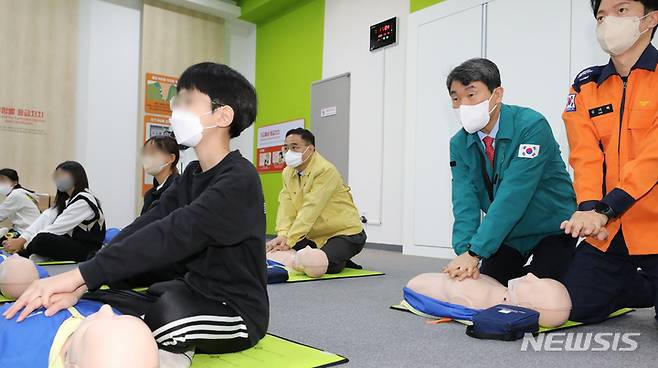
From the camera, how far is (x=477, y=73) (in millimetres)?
2004

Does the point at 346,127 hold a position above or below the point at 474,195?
above

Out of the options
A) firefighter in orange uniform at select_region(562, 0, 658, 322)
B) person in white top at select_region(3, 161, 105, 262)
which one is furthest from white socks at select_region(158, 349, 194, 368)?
person in white top at select_region(3, 161, 105, 262)

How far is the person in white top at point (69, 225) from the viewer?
3.30 m

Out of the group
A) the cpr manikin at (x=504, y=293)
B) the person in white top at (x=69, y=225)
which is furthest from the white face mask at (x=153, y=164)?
the cpr manikin at (x=504, y=293)

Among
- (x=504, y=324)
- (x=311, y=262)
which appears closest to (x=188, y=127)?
(x=504, y=324)

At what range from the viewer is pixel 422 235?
4.52m

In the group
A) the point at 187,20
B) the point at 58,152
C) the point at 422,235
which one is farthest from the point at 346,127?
the point at 58,152

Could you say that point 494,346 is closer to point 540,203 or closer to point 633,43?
point 540,203

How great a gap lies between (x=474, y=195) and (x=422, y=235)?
7.91 feet

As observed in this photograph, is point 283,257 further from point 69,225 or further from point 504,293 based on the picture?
point 504,293

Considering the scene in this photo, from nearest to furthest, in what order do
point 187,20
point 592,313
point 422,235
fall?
point 592,313 → point 422,235 → point 187,20

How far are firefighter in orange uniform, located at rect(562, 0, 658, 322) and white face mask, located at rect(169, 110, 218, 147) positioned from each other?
1078 millimetres

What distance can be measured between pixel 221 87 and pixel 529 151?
1159mm

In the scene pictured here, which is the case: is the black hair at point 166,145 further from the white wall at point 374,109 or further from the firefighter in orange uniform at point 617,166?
the white wall at point 374,109
